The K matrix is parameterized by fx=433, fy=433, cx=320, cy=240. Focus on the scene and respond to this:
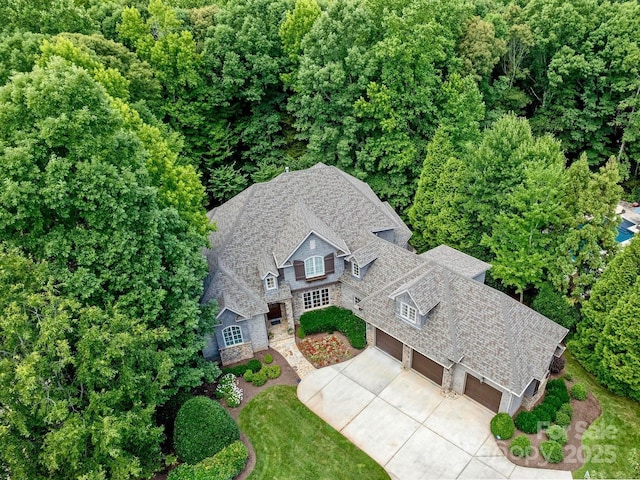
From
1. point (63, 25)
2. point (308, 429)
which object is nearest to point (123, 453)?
point (308, 429)

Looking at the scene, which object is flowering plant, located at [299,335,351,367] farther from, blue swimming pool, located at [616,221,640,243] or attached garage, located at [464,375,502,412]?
blue swimming pool, located at [616,221,640,243]

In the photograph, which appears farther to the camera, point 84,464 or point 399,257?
point 399,257

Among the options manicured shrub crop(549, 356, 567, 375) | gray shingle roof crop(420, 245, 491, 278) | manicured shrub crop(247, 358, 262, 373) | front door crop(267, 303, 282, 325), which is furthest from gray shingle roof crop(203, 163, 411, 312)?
manicured shrub crop(549, 356, 567, 375)

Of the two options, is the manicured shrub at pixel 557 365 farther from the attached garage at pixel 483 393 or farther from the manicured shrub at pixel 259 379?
the manicured shrub at pixel 259 379

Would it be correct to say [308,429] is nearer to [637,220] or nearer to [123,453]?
[123,453]

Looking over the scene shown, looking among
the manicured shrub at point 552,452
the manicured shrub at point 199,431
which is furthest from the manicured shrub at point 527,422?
the manicured shrub at point 199,431

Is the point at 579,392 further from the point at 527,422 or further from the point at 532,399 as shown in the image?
the point at 527,422

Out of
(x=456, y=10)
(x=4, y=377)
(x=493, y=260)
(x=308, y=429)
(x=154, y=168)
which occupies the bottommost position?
(x=308, y=429)
